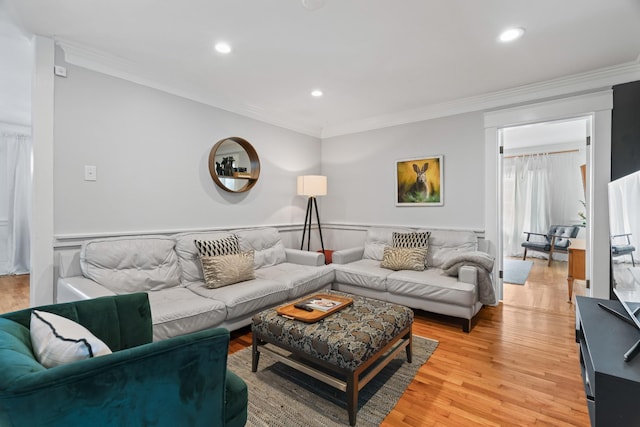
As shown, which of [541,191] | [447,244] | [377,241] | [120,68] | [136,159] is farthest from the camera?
[541,191]

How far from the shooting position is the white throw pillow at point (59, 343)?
0.85 meters

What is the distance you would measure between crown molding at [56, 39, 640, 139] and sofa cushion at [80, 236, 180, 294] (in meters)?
1.48

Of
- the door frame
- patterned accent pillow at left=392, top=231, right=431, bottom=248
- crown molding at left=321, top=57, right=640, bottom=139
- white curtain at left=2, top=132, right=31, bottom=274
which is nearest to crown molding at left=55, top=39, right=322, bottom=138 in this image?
crown molding at left=321, top=57, right=640, bottom=139

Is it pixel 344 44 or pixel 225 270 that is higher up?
pixel 344 44

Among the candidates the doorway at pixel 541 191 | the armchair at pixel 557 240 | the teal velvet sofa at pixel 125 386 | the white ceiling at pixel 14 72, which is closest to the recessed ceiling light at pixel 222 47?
the white ceiling at pixel 14 72

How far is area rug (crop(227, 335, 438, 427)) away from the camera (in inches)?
65.7

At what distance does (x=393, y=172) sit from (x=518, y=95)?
1612mm

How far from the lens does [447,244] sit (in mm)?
3520

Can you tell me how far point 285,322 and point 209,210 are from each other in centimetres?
193

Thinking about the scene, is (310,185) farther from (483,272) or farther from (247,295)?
(483,272)

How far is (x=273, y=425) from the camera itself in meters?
1.62

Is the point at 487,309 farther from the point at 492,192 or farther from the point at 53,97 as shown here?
the point at 53,97

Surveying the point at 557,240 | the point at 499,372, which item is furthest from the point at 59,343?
the point at 557,240

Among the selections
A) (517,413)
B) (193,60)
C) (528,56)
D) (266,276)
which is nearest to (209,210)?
(266,276)
